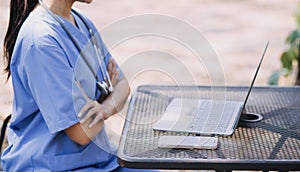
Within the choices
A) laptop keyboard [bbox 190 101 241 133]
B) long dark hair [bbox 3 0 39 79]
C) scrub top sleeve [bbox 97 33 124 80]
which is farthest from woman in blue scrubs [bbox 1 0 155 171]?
laptop keyboard [bbox 190 101 241 133]

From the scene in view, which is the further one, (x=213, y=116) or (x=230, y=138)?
(x=213, y=116)

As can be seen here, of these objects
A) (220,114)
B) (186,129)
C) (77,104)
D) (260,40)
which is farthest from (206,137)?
(260,40)

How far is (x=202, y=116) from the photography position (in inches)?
78.8

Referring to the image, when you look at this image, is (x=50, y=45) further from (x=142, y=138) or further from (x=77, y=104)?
(x=142, y=138)

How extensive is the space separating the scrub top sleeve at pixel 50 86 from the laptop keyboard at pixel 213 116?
1.26 feet

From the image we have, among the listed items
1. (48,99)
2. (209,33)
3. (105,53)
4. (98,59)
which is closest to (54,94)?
(48,99)

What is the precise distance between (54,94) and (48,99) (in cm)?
2

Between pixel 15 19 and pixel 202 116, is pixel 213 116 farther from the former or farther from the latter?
pixel 15 19

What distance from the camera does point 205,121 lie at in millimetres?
1959

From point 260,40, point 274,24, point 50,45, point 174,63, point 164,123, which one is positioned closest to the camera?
point 50,45

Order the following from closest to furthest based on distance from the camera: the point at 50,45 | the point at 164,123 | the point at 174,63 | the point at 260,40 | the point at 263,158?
the point at 263,158, the point at 50,45, the point at 164,123, the point at 174,63, the point at 260,40

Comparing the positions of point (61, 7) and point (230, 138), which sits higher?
point (61, 7)

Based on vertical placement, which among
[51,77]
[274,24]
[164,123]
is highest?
[51,77]

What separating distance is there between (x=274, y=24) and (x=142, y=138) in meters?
4.95
